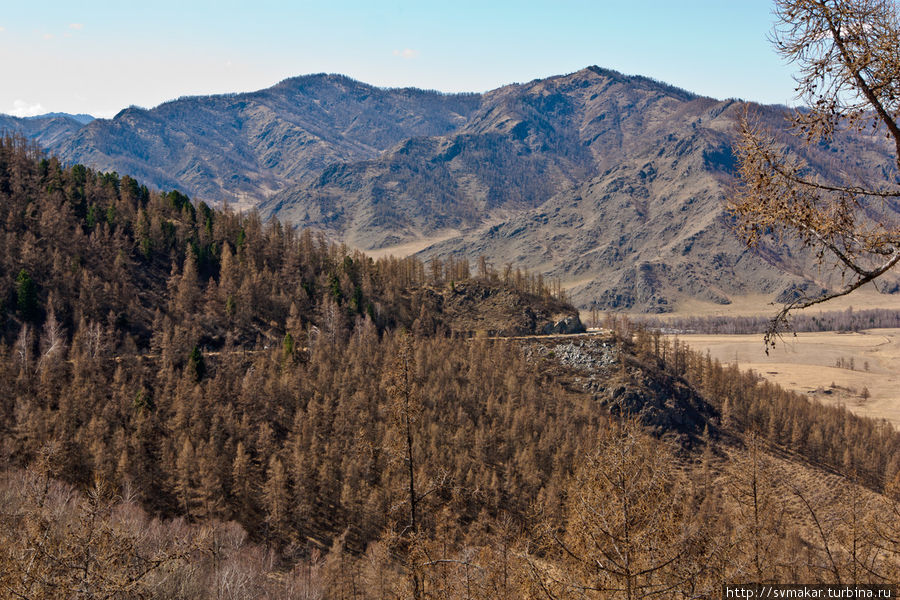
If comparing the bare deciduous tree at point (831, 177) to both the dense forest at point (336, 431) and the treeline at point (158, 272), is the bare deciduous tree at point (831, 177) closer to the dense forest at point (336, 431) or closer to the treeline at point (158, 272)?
the dense forest at point (336, 431)

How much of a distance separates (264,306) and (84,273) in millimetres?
38797

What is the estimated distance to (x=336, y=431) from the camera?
310 ft

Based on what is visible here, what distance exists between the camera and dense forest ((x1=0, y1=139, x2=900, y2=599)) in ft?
60.9

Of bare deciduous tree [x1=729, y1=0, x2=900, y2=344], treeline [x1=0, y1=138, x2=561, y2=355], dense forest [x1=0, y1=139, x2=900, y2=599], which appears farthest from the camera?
treeline [x1=0, y1=138, x2=561, y2=355]

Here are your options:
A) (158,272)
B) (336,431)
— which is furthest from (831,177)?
(158,272)

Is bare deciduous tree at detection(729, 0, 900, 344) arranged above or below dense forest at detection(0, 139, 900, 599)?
above

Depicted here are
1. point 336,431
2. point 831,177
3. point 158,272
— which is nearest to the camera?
point 831,177

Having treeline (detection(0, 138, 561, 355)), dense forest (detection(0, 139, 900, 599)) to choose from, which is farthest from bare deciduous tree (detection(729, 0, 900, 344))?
treeline (detection(0, 138, 561, 355))

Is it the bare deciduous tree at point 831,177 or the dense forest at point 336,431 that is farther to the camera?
the dense forest at point 336,431

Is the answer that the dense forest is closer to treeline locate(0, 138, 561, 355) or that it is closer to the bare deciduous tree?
treeline locate(0, 138, 561, 355)

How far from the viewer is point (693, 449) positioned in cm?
12556

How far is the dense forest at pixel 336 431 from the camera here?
18.6 meters

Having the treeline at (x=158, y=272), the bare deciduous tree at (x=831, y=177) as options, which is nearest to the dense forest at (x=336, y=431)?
the treeline at (x=158, y=272)

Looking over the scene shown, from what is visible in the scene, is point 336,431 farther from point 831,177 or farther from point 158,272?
point 831,177
